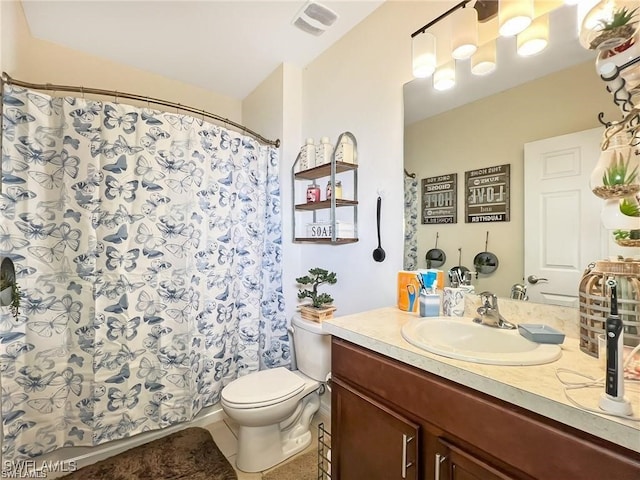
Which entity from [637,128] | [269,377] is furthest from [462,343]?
[269,377]

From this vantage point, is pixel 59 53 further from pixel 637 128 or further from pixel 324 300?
pixel 637 128

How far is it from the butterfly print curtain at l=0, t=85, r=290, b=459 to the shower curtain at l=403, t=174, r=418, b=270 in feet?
3.52

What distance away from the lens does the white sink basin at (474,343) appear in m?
0.77

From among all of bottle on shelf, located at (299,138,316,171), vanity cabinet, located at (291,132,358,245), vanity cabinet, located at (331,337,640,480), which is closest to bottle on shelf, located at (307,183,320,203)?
vanity cabinet, located at (291,132,358,245)

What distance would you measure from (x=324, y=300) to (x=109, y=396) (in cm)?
127

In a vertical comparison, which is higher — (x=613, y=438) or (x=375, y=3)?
(x=375, y=3)

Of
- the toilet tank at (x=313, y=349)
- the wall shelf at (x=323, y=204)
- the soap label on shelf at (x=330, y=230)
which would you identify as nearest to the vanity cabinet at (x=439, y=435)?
the toilet tank at (x=313, y=349)

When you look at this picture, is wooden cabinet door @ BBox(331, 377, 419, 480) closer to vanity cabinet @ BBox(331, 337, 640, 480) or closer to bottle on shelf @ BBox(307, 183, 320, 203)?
vanity cabinet @ BBox(331, 337, 640, 480)

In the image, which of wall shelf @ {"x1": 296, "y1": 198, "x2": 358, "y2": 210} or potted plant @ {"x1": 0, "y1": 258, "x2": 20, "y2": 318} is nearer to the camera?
potted plant @ {"x1": 0, "y1": 258, "x2": 20, "y2": 318}

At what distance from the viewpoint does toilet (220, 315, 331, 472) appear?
1.46m

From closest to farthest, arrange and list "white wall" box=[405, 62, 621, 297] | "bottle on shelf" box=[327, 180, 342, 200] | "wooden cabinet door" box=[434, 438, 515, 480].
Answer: "wooden cabinet door" box=[434, 438, 515, 480] < "white wall" box=[405, 62, 621, 297] < "bottle on shelf" box=[327, 180, 342, 200]

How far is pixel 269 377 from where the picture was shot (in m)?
1.67

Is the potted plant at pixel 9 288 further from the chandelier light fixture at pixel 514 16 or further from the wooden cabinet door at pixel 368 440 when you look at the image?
the chandelier light fixture at pixel 514 16

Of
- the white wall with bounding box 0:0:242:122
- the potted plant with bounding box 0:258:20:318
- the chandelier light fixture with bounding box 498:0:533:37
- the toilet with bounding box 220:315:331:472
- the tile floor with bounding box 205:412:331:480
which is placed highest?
the white wall with bounding box 0:0:242:122
